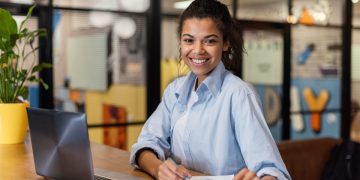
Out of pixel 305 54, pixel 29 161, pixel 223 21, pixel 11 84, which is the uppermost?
pixel 223 21

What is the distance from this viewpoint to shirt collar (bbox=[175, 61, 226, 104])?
167cm

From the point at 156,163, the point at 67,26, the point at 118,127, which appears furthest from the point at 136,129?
the point at 156,163

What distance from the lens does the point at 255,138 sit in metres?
1.50

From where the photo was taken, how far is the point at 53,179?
5.07 ft

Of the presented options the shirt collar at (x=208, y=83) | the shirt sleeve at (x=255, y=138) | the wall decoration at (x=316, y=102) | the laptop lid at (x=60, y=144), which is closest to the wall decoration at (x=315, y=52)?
the wall decoration at (x=316, y=102)

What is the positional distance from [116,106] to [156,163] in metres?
2.82

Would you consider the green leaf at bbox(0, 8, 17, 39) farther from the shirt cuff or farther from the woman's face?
the shirt cuff

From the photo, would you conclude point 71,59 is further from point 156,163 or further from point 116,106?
point 156,163

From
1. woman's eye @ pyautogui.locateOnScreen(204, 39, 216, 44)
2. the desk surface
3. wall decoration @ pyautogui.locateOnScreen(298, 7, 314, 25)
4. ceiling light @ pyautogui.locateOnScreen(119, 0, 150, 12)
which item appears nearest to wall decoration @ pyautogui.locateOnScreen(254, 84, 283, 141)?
wall decoration @ pyautogui.locateOnScreen(298, 7, 314, 25)

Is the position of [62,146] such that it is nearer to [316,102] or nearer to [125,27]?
[125,27]

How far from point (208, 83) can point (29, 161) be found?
2.42 feet

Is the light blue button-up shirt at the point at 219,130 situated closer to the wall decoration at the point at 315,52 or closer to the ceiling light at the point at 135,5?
the ceiling light at the point at 135,5

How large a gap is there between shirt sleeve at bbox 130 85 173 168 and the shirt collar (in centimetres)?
7

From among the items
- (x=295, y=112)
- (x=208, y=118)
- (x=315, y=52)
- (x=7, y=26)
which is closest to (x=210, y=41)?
(x=208, y=118)
